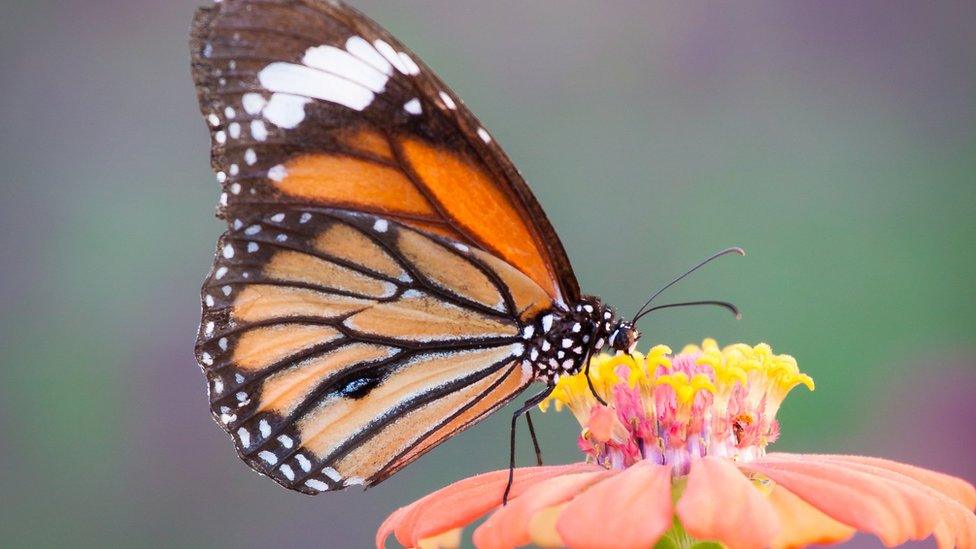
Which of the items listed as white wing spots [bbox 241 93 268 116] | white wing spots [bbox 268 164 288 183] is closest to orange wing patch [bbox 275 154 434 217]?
white wing spots [bbox 268 164 288 183]

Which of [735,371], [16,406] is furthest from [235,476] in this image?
[735,371]

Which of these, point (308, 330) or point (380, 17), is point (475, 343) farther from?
point (380, 17)

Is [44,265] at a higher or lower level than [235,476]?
higher

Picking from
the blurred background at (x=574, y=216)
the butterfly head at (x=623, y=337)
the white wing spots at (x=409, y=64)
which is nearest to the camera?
the white wing spots at (x=409, y=64)

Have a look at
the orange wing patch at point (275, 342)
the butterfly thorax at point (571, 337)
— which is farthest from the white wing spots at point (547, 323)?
the orange wing patch at point (275, 342)

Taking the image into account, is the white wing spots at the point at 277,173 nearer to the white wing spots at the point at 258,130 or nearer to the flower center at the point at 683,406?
the white wing spots at the point at 258,130
